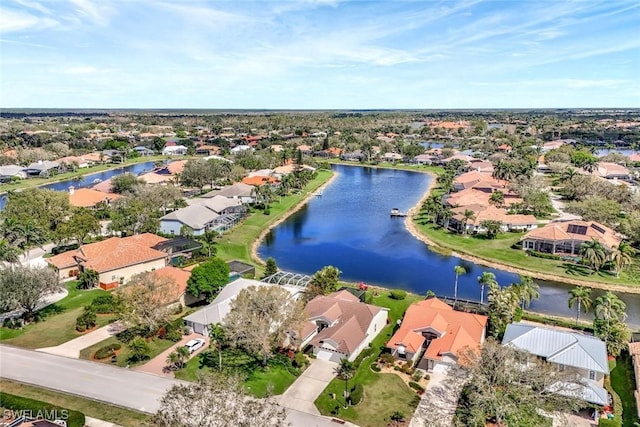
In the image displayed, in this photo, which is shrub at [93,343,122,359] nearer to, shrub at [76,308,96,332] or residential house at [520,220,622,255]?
shrub at [76,308,96,332]

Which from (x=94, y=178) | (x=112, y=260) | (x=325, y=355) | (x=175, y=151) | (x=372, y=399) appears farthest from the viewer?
(x=175, y=151)

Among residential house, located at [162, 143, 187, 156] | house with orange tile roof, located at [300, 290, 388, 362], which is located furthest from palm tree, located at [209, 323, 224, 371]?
residential house, located at [162, 143, 187, 156]

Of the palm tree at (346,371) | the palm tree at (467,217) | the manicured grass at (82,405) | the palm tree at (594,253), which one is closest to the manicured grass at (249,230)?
the palm tree at (346,371)

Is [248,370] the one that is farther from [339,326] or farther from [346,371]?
Result: [339,326]

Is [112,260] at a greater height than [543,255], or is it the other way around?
[112,260]

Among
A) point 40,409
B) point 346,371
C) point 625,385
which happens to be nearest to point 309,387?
point 346,371

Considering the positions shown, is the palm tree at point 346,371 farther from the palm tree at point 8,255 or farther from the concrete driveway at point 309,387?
the palm tree at point 8,255

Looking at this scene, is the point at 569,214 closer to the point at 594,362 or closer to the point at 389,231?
the point at 389,231
